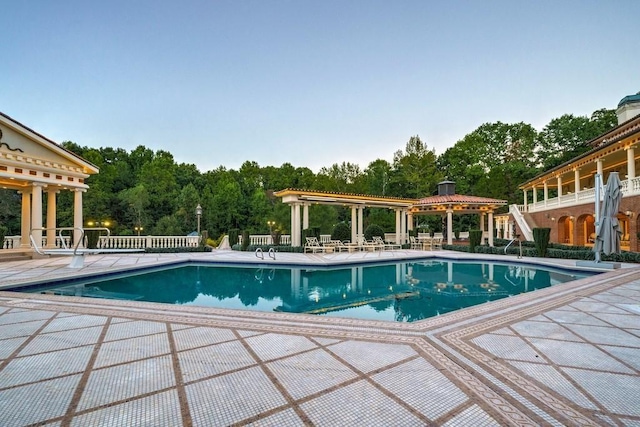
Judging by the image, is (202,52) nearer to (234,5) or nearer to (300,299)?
(234,5)

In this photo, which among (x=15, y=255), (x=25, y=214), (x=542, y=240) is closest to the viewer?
(x=15, y=255)

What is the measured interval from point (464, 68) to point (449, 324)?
578 inches

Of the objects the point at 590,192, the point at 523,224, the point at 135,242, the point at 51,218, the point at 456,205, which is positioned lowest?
the point at 135,242

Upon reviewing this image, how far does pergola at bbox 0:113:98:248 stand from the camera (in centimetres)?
1200

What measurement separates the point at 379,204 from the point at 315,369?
17234mm

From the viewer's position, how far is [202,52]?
48.5 feet

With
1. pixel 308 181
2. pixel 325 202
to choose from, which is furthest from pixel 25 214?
pixel 308 181

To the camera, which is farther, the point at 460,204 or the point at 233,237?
the point at 460,204

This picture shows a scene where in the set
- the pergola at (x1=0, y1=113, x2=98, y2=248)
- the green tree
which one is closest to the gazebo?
the green tree

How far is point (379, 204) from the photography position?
762 inches

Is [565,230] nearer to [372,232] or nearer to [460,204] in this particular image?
[460,204]

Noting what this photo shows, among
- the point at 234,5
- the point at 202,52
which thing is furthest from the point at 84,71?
the point at 234,5

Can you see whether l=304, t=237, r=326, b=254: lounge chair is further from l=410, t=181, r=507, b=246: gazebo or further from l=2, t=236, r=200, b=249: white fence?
l=410, t=181, r=507, b=246: gazebo

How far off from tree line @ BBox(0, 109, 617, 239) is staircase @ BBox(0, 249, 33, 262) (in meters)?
11.7
